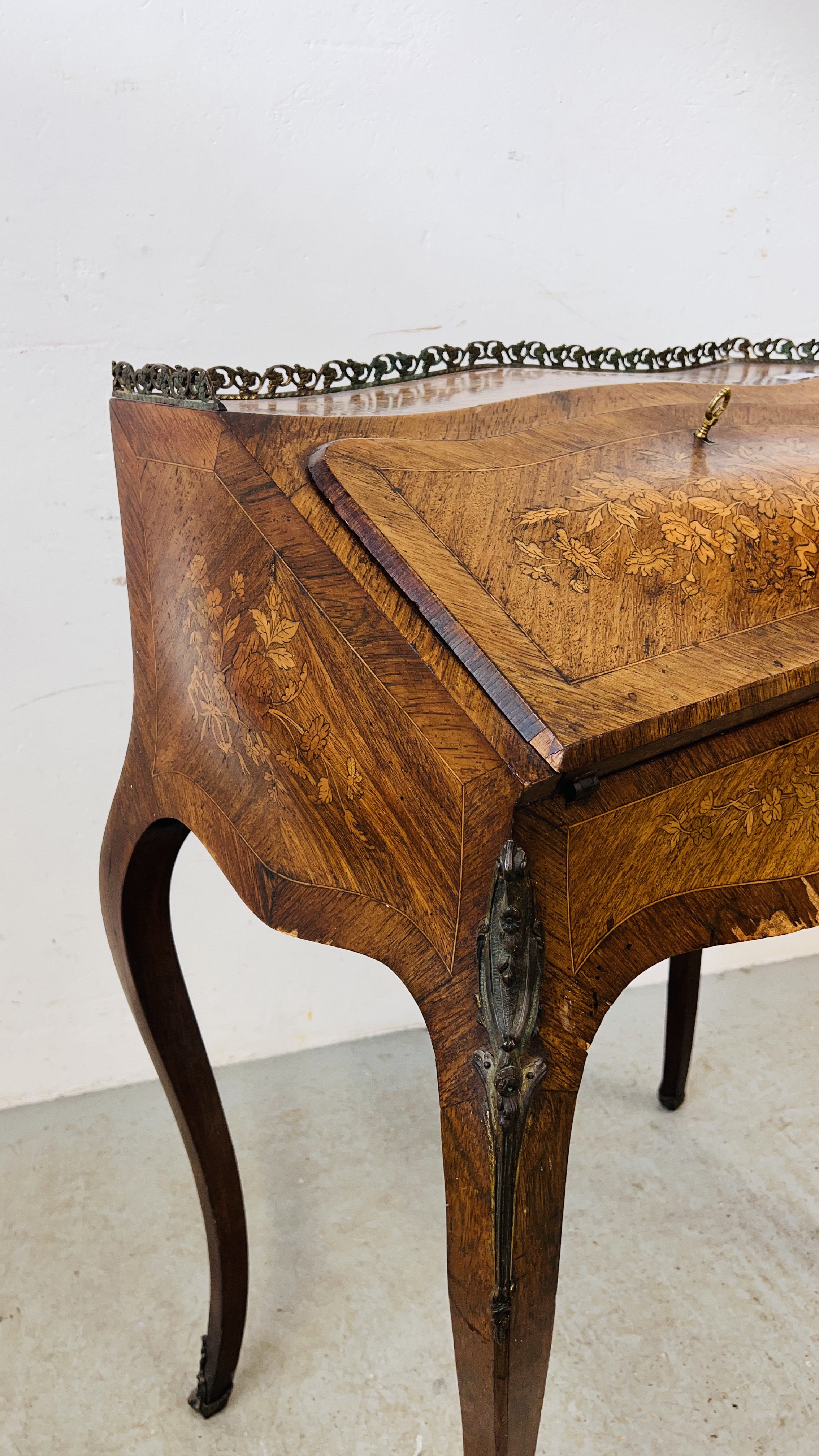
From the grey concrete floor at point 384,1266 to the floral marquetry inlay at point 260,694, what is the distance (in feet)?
2.44

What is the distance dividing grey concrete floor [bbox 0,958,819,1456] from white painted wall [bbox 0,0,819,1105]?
0.71ft

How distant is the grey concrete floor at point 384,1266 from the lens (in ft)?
3.44

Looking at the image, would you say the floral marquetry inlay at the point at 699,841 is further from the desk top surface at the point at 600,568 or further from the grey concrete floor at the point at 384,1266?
the grey concrete floor at the point at 384,1266

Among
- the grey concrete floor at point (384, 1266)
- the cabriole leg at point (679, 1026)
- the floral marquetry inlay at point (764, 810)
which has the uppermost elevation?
the floral marquetry inlay at point (764, 810)

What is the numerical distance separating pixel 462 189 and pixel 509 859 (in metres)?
1.19

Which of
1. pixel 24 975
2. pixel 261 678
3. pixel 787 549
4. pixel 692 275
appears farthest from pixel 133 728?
pixel 692 275

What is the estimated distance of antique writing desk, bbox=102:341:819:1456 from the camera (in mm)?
506

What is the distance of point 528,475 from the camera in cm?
70

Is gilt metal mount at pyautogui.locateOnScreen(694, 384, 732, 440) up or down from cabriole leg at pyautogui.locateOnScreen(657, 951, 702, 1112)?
up

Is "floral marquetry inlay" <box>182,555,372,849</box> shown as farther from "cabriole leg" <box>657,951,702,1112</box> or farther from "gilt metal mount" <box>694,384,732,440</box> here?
"cabriole leg" <box>657,951,702,1112</box>

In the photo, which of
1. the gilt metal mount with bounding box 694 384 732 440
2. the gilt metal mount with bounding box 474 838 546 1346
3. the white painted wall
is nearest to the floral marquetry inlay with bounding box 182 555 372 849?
the gilt metal mount with bounding box 474 838 546 1346

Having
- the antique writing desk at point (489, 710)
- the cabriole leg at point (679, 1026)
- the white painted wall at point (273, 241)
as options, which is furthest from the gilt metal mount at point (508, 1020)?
the white painted wall at point (273, 241)

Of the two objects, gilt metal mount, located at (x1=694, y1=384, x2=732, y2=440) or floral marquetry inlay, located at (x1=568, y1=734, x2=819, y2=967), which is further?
gilt metal mount, located at (x1=694, y1=384, x2=732, y2=440)

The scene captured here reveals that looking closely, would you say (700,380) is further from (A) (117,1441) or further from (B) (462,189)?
(A) (117,1441)
